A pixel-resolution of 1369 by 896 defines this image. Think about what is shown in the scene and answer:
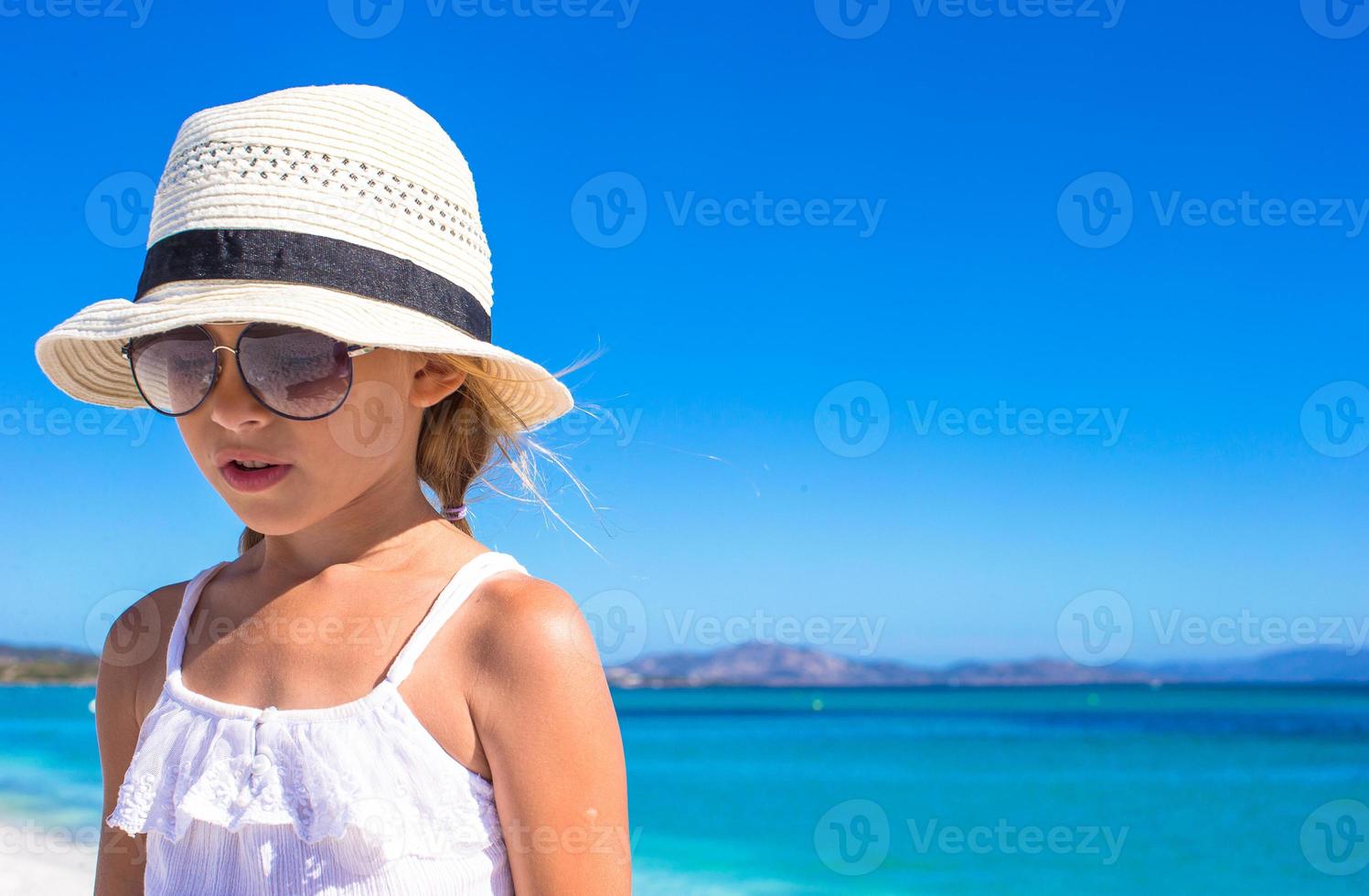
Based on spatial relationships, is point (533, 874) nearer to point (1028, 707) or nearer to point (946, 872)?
point (946, 872)

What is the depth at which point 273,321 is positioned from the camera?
140cm

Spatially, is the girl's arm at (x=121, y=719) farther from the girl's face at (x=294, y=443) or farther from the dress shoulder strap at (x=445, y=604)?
the dress shoulder strap at (x=445, y=604)

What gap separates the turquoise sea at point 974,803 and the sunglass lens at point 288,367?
9.89m

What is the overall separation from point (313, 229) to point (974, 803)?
17.9 m

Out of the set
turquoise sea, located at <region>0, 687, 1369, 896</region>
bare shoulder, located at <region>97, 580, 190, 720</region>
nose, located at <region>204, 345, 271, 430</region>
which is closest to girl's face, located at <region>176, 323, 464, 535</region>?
nose, located at <region>204, 345, 271, 430</region>

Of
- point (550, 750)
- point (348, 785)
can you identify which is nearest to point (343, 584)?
point (348, 785)

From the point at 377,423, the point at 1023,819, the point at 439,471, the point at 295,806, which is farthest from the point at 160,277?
the point at 1023,819

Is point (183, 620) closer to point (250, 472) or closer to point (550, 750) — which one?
point (250, 472)

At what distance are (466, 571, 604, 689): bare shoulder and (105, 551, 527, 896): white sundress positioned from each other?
60 millimetres

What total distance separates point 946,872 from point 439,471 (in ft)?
36.9

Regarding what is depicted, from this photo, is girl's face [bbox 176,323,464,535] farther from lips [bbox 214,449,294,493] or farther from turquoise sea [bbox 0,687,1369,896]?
turquoise sea [bbox 0,687,1369,896]

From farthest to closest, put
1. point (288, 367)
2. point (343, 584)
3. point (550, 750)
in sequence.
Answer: point (343, 584), point (288, 367), point (550, 750)

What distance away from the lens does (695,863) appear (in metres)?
12.0

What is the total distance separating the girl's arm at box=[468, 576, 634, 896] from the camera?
1.37 meters
